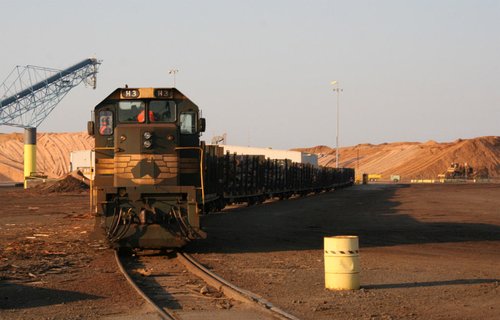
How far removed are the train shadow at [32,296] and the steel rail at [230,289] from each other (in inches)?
77.8

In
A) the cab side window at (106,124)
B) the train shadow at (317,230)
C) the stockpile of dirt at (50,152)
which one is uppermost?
the stockpile of dirt at (50,152)

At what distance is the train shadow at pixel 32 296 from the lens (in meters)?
10.8

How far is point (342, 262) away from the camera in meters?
11.5

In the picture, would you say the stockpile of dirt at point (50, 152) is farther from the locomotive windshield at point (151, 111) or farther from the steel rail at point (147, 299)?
the steel rail at point (147, 299)

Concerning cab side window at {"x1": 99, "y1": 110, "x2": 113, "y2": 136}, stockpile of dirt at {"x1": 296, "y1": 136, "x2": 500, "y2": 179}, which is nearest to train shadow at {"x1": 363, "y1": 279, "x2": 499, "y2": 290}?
cab side window at {"x1": 99, "y1": 110, "x2": 113, "y2": 136}

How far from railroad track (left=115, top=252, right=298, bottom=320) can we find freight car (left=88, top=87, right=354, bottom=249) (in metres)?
0.73

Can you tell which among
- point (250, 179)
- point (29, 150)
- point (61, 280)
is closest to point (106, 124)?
point (61, 280)

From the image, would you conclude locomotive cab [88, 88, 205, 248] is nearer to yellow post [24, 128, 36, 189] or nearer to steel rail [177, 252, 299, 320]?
steel rail [177, 252, 299, 320]

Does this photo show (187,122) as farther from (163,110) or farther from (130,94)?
(130,94)

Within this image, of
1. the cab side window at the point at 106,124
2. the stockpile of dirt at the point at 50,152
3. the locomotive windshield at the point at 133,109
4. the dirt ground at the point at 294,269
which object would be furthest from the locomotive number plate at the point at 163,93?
the stockpile of dirt at the point at 50,152

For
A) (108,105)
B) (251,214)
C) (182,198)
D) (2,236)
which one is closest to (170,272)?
(182,198)

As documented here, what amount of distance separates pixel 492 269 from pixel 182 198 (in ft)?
21.7

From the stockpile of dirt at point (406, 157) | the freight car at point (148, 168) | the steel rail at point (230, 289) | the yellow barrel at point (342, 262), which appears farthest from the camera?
the stockpile of dirt at point (406, 157)

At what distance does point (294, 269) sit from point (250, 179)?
2587cm
